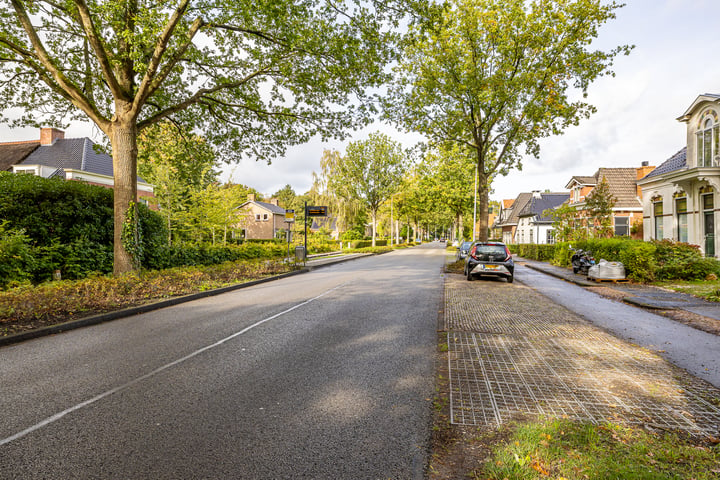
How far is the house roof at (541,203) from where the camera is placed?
4691cm

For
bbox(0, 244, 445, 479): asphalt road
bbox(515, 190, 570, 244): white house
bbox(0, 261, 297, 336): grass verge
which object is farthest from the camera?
bbox(515, 190, 570, 244): white house

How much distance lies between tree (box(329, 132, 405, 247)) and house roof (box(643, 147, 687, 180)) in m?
28.7

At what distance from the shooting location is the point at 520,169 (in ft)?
64.4

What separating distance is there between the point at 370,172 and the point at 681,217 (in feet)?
104

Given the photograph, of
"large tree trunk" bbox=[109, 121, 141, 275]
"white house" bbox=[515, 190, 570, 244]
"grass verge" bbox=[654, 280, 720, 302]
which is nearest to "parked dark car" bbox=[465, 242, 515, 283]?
"grass verge" bbox=[654, 280, 720, 302]

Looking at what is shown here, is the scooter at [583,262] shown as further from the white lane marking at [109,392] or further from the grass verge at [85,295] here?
the white lane marking at [109,392]

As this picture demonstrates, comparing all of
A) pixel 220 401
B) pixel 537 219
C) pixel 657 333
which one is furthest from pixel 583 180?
pixel 220 401

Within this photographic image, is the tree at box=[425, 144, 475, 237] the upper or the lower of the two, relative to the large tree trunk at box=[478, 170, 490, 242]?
upper

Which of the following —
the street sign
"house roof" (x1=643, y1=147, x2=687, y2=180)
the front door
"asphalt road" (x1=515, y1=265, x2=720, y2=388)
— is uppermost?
"house roof" (x1=643, y1=147, x2=687, y2=180)

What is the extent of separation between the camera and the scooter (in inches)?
653

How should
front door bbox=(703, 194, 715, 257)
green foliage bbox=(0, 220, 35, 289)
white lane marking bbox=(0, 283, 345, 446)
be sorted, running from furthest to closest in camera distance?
front door bbox=(703, 194, 715, 257) < green foliage bbox=(0, 220, 35, 289) < white lane marking bbox=(0, 283, 345, 446)

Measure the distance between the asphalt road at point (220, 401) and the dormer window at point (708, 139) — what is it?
1833 centimetres

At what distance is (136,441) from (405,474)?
2.20 metres

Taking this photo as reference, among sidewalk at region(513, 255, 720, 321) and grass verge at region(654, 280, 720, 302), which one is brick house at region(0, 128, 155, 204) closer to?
sidewalk at region(513, 255, 720, 321)
